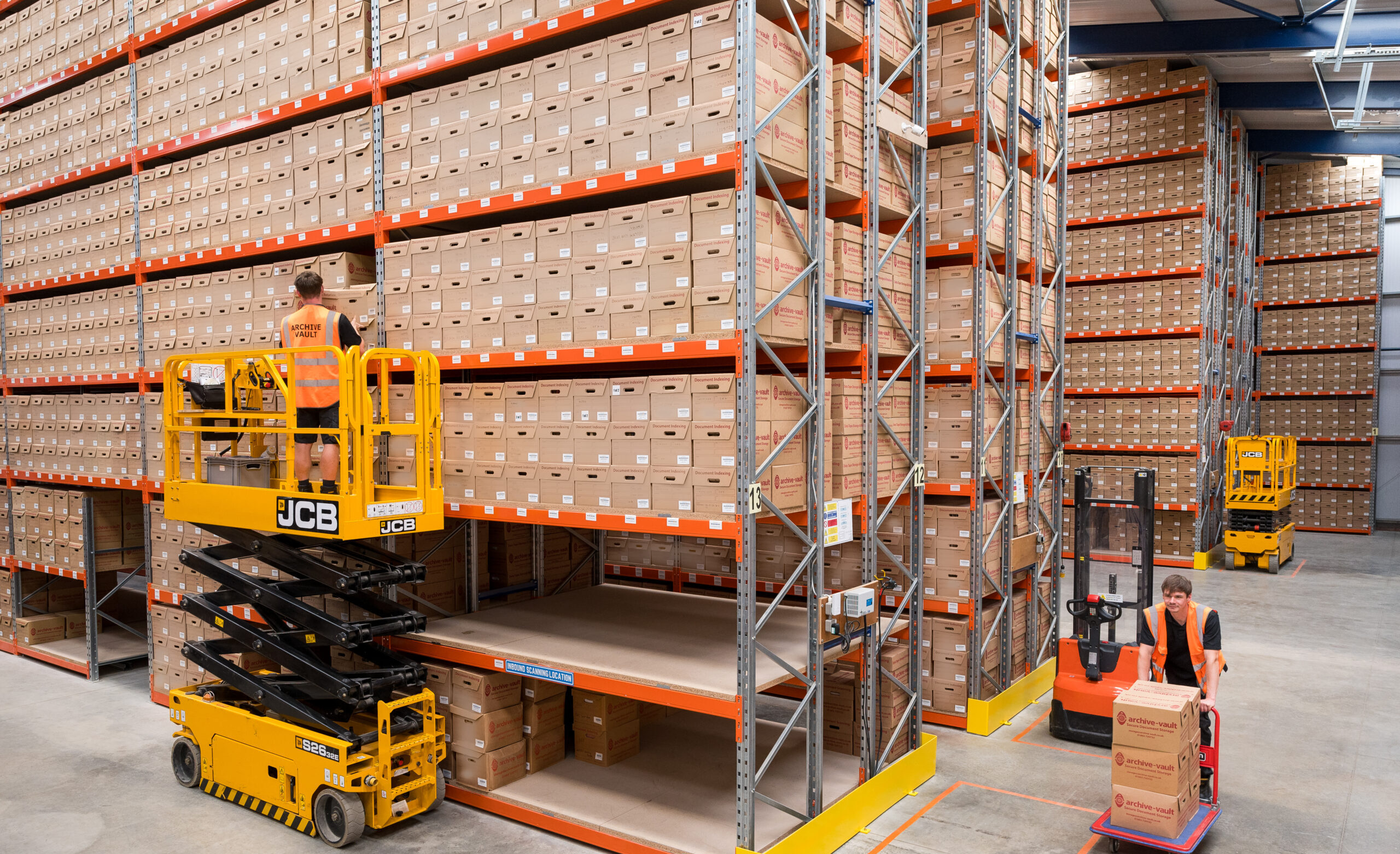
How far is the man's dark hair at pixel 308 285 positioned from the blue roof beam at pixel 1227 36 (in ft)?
36.9

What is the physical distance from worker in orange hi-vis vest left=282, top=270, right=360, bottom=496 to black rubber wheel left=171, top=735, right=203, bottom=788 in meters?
1.91

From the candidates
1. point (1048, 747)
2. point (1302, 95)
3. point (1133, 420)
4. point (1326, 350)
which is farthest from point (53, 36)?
point (1326, 350)

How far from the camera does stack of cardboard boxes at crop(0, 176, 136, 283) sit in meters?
8.45

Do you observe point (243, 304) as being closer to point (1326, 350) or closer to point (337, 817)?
point (337, 817)

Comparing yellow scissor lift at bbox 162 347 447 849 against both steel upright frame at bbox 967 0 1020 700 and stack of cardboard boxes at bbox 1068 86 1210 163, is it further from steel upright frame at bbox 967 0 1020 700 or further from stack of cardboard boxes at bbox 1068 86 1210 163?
stack of cardboard boxes at bbox 1068 86 1210 163

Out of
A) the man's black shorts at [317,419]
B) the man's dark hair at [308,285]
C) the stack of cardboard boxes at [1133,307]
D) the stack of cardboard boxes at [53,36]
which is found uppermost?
the stack of cardboard boxes at [53,36]

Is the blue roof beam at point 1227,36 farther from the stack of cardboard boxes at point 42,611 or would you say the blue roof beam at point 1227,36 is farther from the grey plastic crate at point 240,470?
the stack of cardboard boxes at point 42,611

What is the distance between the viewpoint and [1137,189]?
14.1 m

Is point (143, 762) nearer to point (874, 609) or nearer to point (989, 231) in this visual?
point (874, 609)

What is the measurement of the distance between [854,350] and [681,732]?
311cm

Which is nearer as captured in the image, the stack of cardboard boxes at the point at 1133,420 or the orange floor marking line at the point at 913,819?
the orange floor marking line at the point at 913,819

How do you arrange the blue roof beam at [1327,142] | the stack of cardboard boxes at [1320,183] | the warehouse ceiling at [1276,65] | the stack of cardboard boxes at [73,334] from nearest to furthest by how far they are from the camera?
the stack of cardboard boxes at [73,334], the warehouse ceiling at [1276,65], the blue roof beam at [1327,142], the stack of cardboard boxes at [1320,183]

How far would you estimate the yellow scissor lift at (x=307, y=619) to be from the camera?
5.12 meters

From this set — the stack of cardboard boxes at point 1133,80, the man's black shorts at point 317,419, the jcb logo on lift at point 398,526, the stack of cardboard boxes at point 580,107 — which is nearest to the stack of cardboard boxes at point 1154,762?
the stack of cardboard boxes at point 580,107
